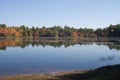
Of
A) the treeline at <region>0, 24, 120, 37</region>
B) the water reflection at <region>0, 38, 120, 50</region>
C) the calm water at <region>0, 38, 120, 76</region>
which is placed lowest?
the calm water at <region>0, 38, 120, 76</region>

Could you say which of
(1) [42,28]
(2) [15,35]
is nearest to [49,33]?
(1) [42,28]

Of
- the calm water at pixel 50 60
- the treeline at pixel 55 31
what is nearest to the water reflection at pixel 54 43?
the calm water at pixel 50 60

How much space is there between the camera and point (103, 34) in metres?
148

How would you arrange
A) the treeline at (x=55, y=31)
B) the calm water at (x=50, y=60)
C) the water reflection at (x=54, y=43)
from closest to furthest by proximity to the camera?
the calm water at (x=50, y=60) → the water reflection at (x=54, y=43) → the treeline at (x=55, y=31)

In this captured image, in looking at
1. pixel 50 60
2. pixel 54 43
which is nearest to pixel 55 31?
pixel 54 43

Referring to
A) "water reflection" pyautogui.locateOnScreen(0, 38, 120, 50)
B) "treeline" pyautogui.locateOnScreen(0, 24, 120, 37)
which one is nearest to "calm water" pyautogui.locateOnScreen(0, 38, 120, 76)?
"water reflection" pyautogui.locateOnScreen(0, 38, 120, 50)

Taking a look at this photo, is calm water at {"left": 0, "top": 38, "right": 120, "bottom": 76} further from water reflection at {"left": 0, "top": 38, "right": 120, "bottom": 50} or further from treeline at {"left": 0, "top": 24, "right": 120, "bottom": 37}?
treeline at {"left": 0, "top": 24, "right": 120, "bottom": 37}

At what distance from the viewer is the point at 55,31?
543ft

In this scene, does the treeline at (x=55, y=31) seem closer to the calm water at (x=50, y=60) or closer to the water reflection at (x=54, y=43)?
the water reflection at (x=54, y=43)

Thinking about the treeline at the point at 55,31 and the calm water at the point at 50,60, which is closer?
the calm water at the point at 50,60

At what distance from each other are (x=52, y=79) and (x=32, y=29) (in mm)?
145326

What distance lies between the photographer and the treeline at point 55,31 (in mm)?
136750

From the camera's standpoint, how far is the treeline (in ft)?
449

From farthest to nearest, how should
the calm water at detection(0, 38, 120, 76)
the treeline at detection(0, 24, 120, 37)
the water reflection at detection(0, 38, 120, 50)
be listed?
the treeline at detection(0, 24, 120, 37) < the water reflection at detection(0, 38, 120, 50) < the calm water at detection(0, 38, 120, 76)
